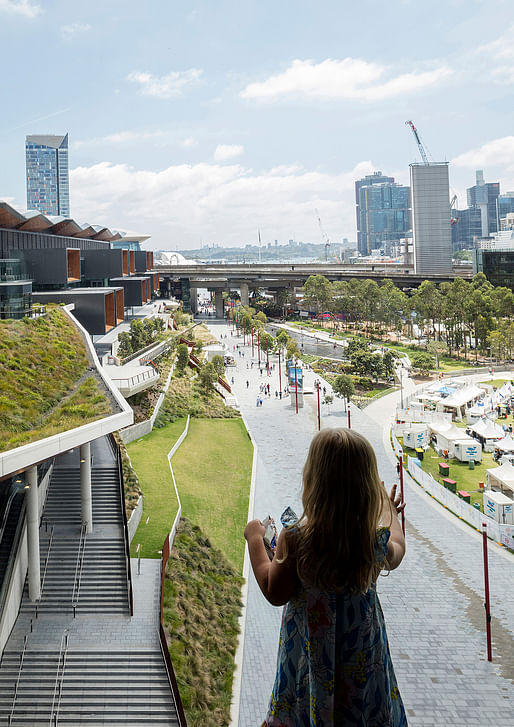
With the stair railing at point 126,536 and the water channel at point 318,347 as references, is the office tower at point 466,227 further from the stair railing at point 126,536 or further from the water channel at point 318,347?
the stair railing at point 126,536

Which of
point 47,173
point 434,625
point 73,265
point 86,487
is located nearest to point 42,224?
point 73,265

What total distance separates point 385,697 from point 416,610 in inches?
467

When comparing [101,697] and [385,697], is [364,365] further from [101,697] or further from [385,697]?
[385,697]

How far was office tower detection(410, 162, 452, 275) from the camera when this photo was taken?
92875 mm

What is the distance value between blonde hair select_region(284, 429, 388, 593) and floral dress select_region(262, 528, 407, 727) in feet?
0.26

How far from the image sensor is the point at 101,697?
9.75 metres

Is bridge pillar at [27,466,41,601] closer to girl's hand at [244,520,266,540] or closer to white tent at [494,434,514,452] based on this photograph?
girl's hand at [244,520,266,540]

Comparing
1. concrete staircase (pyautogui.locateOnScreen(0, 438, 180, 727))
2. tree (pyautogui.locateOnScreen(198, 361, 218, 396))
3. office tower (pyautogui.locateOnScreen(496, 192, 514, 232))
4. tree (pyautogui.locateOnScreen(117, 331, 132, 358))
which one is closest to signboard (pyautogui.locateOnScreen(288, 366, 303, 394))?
tree (pyautogui.locateOnScreen(198, 361, 218, 396))

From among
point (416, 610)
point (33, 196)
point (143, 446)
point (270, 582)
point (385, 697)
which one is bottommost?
point (416, 610)

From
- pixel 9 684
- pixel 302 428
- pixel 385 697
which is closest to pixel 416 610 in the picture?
pixel 9 684

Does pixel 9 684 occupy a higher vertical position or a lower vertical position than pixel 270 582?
lower

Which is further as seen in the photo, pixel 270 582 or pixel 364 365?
pixel 364 365

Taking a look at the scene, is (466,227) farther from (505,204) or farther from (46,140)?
(46,140)

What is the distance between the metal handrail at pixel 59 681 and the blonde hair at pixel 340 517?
9.15 meters
